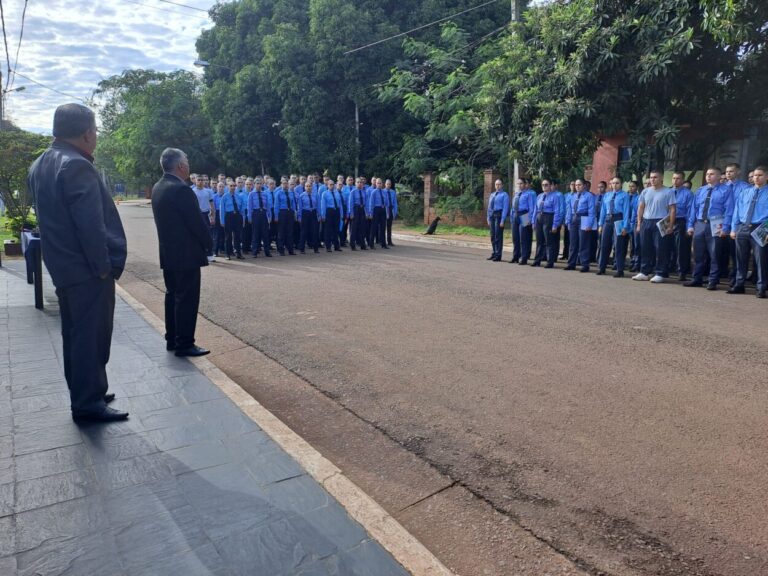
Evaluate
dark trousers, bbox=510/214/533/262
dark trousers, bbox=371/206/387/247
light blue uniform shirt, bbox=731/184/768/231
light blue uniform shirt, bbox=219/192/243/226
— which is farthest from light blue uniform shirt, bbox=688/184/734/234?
light blue uniform shirt, bbox=219/192/243/226

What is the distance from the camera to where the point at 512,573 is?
2709 millimetres

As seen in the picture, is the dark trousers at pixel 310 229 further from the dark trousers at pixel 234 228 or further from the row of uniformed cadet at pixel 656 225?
the row of uniformed cadet at pixel 656 225

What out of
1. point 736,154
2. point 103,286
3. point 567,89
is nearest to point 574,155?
point 567,89

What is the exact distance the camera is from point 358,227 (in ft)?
56.6

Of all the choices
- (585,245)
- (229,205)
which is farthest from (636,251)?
(229,205)

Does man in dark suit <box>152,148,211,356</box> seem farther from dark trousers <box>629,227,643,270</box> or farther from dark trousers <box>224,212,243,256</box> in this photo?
dark trousers <box>224,212,243,256</box>

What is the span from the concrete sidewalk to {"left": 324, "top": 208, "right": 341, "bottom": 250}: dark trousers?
1190cm

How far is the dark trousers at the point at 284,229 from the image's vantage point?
619 inches

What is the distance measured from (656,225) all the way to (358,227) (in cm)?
857

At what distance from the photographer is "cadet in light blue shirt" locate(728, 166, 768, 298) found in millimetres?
9250

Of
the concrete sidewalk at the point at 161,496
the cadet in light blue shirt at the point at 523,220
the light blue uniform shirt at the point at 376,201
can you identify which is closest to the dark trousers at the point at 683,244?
the cadet in light blue shirt at the point at 523,220

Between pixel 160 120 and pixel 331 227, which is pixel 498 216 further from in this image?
pixel 160 120

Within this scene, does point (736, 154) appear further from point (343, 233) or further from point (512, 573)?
point (512, 573)

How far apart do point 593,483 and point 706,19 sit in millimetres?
10399
